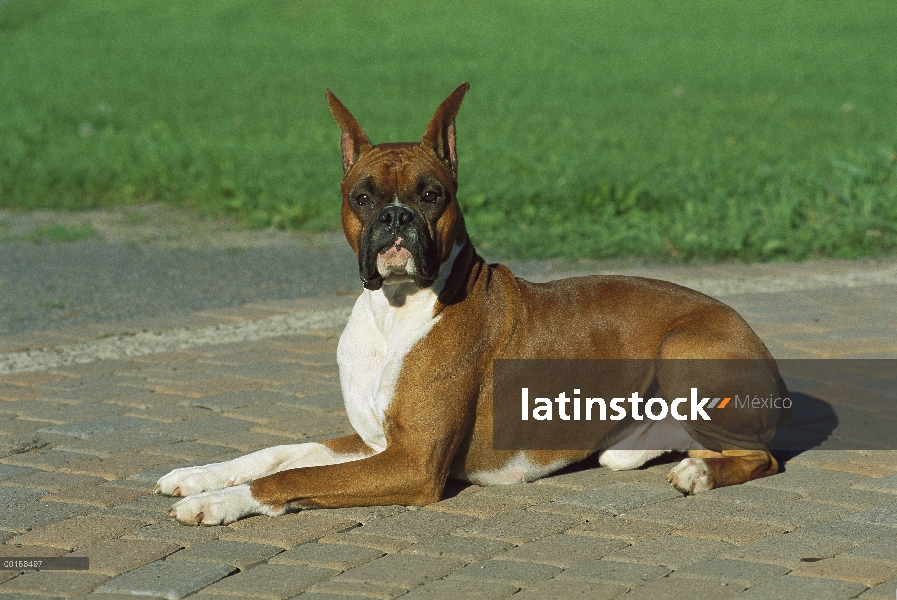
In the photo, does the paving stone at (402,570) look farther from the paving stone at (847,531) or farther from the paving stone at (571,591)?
the paving stone at (847,531)

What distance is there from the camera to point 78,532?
14.0ft

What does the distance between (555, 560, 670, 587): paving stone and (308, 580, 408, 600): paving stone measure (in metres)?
0.51

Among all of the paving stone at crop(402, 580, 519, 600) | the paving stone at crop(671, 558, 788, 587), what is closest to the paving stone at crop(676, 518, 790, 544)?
the paving stone at crop(671, 558, 788, 587)

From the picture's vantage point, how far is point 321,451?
4.92 metres

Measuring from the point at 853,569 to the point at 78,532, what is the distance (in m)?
2.55

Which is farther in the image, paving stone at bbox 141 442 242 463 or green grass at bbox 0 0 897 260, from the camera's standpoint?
green grass at bbox 0 0 897 260

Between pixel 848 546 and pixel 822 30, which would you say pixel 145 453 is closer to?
pixel 848 546

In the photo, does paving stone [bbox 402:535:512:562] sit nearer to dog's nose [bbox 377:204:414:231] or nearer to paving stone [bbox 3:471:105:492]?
dog's nose [bbox 377:204:414:231]

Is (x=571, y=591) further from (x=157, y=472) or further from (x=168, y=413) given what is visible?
(x=168, y=413)

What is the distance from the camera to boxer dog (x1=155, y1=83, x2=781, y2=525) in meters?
4.44

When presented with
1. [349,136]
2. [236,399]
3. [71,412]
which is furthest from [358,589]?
[71,412]

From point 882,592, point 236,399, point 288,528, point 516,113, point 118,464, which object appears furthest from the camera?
point 516,113

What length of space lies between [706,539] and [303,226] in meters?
7.18

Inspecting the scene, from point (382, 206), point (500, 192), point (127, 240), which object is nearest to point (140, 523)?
point (382, 206)
